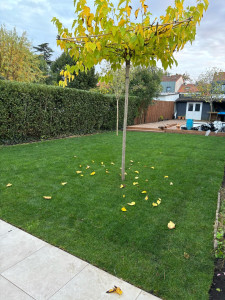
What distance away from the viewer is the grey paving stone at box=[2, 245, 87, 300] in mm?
1754

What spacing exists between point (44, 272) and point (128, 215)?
1.38 metres

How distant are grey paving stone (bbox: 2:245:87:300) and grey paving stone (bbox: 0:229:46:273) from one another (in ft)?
0.25

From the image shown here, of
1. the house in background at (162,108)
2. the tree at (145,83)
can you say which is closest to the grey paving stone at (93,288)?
the house in background at (162,108)

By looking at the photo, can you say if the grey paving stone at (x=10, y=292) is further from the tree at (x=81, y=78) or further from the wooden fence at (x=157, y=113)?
the tree at (x=81, y=78)

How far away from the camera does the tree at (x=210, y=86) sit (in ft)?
61.0

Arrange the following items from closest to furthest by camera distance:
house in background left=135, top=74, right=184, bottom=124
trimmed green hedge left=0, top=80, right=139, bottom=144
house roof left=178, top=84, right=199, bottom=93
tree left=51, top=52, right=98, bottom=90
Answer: trimmed green hedge left=0, top=80, right=139, bottom=144 → tree left=51, top=52, right=98, bottom=90 → house in background left=135, top=74, right=184, bottom=124 → house roof left=178, top=84, right=199, bottom=93

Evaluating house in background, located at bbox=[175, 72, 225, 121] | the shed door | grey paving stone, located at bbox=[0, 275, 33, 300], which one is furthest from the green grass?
the shed door

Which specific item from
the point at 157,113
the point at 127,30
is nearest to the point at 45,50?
the point at 157,113

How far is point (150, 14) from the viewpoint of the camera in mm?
3287

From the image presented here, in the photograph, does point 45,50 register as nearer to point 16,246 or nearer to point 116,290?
point 16,246

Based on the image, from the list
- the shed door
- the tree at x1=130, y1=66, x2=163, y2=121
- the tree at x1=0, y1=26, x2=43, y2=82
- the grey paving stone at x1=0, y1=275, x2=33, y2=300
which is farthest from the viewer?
the shed door

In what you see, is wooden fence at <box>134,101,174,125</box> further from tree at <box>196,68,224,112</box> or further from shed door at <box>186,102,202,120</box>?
tree at <box>196,68,224,112</box>

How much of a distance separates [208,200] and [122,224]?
5.64 feet

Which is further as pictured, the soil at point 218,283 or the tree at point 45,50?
the tree at point 45,50
